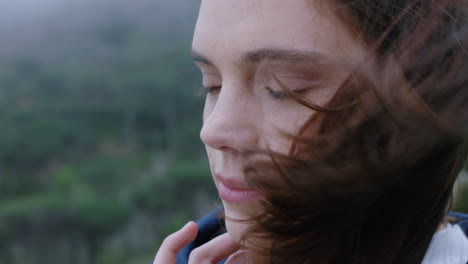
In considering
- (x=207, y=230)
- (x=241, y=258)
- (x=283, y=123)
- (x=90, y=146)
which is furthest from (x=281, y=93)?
(x=90, y=146)

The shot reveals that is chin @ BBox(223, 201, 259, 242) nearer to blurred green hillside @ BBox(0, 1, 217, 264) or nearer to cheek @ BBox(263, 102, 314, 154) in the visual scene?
cheek @ BBox(263, 102, 314, 154)

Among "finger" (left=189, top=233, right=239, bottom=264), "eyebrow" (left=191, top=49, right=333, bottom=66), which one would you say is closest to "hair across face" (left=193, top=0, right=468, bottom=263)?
"eyebrow" (left=191, top=49, right=333, bottom=66)

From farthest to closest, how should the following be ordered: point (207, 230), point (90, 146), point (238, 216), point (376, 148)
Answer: point (90, 146)
point (207, 230)
point (238, 216)
point (376, 148)

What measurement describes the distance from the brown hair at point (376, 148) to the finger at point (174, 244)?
243 mm

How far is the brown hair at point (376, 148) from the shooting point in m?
0.54

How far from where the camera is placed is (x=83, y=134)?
405 inches

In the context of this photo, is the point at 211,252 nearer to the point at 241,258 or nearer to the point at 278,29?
the point at 241,258

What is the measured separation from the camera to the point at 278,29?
608 millimetres

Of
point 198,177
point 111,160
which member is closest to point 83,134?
point 111,160

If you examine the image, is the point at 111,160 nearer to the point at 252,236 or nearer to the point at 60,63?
the point at 60,63

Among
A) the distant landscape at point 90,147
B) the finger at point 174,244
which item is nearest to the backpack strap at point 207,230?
the finger at point 174,244

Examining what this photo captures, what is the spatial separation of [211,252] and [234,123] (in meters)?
0.29

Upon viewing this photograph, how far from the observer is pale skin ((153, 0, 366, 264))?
23.6 inches

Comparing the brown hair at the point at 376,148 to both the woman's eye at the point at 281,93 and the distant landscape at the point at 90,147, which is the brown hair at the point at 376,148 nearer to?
the woman's eye at the point at 281,93
